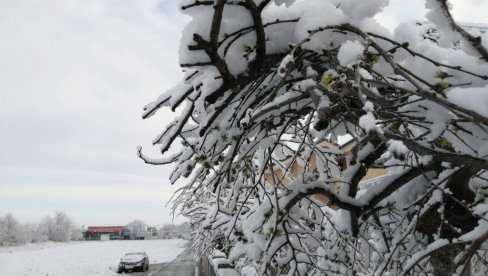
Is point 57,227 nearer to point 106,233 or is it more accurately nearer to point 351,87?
point 106,233

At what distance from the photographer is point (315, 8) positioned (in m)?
1.70

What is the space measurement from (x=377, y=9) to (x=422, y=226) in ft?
5.22

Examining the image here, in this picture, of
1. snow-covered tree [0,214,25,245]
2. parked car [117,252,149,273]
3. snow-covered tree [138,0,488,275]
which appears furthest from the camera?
snow-covered tree [0,214,25,245]

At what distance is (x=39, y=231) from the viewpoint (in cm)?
11519

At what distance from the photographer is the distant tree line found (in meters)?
93.2

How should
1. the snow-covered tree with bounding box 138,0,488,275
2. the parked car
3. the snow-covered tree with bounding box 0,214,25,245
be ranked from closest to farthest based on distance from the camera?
the snow-covered tree with bounding box 138,0,488,275, the parked car, the snow-covered tree with bounding box 0,214,25,245

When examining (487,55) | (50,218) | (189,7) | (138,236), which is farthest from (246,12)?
(50,218)

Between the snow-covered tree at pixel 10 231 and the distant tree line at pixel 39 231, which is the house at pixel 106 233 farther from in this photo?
the snow-covered tree at pixel 10 231

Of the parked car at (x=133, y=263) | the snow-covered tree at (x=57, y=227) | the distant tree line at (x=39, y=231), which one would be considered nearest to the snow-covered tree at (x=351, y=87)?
Result: the parked car at (x=133, y=263)

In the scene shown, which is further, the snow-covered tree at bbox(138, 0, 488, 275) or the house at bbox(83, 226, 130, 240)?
the house at bbox(83, 226, 130, 240)

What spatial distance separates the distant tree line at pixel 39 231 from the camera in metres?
93.2

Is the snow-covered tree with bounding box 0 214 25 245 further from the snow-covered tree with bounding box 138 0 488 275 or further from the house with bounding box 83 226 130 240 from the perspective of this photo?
the snow-covered tree with bounding box 138 0 488 275

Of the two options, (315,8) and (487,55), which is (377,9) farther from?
(487,55)

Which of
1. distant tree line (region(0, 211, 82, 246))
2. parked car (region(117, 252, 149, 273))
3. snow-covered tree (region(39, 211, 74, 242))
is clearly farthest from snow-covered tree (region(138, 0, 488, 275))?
snow-covered tree (region(39, 211, 74, 242))
